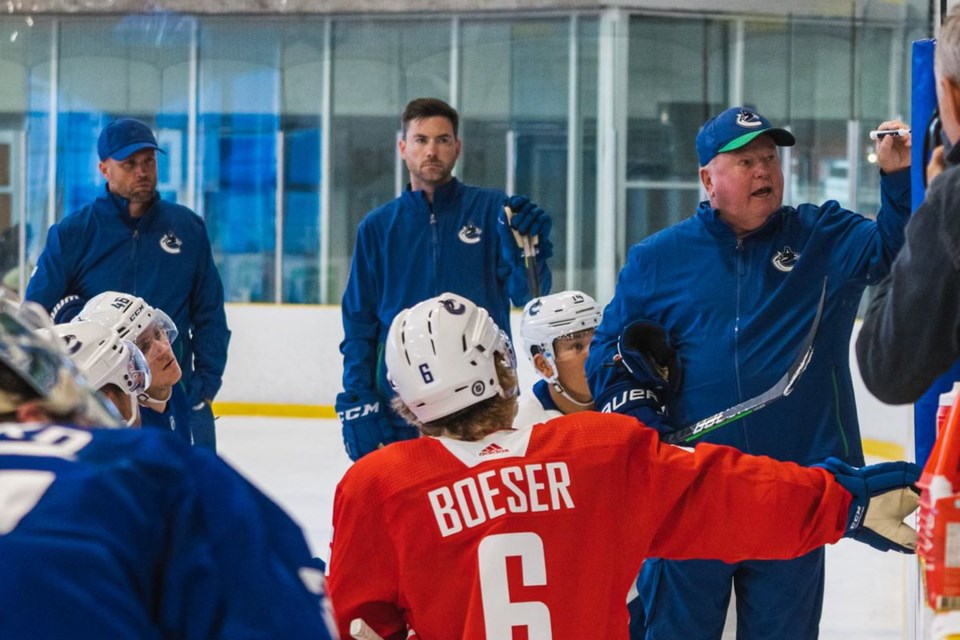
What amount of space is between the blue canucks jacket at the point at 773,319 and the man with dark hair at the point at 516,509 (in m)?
0.91

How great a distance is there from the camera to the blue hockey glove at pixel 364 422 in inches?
170

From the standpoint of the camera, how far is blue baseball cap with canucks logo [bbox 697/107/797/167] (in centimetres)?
310

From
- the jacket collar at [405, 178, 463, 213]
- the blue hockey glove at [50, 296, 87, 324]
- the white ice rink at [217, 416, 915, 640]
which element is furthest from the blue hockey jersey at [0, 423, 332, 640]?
the blue hockey glove at [50, 296, 87, 324]

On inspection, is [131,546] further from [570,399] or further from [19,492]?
Result: [570,399]

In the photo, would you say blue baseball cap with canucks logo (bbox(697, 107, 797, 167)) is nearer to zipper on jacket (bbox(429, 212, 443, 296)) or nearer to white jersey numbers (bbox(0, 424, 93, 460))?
zipper on jacket (bbox(429, 212, 443, 296))

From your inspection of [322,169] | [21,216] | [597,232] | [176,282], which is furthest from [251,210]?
[176,282]

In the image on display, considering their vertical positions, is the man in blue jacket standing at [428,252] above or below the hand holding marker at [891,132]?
below

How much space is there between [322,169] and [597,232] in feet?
7.65

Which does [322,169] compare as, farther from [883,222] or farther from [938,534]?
[938,534]

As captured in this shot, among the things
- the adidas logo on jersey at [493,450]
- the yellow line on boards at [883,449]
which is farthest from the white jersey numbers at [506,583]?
the yellow line on boards at [883,449]

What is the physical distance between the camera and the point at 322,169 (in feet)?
39.4

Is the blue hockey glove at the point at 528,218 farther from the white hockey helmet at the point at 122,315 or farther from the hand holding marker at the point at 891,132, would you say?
the hand holding marker at the point at 891,132

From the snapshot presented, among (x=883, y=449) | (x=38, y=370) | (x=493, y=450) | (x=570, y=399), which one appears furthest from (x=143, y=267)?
(x=883, y=449)

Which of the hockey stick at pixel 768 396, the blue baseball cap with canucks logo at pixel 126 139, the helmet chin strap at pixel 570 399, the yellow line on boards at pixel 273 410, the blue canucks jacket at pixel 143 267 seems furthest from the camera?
the yellow line on boards at pixel 273 410
